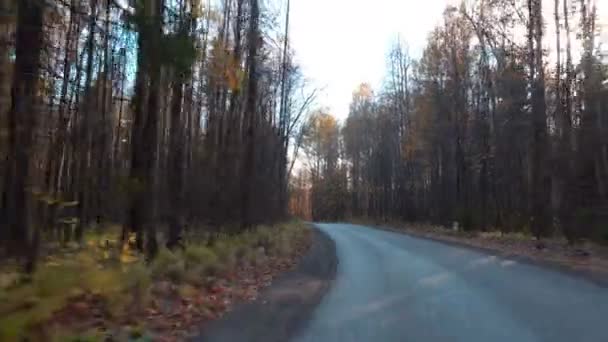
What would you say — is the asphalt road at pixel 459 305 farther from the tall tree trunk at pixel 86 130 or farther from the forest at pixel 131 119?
the tall tree trunk at pixel 86 130

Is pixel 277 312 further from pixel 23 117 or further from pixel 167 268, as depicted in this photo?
pixel 23 117

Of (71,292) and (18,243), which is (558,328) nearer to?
(71,292)

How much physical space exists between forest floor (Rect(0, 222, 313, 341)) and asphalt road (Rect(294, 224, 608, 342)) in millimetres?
1844

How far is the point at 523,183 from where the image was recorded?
42.6 meters

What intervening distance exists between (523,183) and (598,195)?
39.4 feet

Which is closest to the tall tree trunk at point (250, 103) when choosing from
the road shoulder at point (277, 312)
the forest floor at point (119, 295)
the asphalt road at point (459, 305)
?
the asphalt road at point (459, 305)

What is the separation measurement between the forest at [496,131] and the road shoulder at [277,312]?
1348 cm

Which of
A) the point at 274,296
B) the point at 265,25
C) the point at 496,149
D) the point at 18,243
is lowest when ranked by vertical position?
the point at 274,296

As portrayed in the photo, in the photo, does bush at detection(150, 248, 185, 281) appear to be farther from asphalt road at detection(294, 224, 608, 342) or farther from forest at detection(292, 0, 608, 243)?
forest at detection(292, 0, 608, 243)

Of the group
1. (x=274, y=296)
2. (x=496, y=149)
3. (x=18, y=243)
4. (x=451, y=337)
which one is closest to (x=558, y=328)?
(x=451, y=337)

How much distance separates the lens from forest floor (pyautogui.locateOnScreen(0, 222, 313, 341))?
5.57 meters

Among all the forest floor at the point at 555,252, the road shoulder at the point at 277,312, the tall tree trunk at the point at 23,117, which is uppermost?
the tall tree trunk at the point at 23,117

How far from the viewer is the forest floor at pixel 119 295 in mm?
5566

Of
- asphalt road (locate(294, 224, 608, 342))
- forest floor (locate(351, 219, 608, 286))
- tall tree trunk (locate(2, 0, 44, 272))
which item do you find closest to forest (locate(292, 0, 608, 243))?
forest floor (locate(351, 219, 608, 286))
